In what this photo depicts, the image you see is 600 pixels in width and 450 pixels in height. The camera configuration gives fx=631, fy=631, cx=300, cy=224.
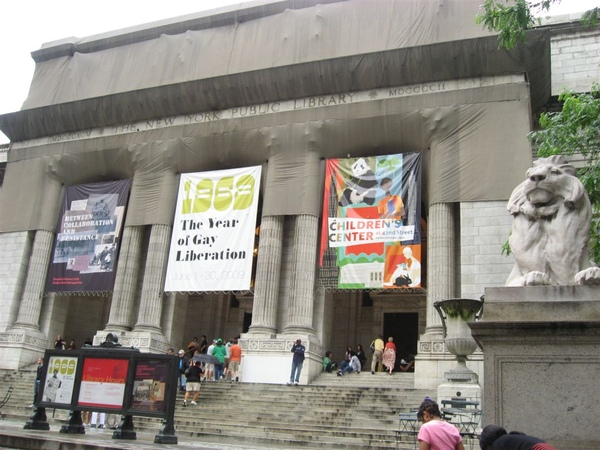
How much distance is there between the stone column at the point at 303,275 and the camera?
23891mm

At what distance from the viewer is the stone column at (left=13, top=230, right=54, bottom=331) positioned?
28.5 meters

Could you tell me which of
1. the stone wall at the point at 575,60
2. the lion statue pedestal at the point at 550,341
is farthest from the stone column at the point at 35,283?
the lion statue pedestal at the point at 550,341

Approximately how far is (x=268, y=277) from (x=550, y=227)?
18293mm

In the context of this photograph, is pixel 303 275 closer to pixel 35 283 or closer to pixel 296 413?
pixel 296 413

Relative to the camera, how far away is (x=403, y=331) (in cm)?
2997

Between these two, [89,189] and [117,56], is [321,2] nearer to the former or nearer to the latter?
[117,56]

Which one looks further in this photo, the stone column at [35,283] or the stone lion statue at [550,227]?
the stone column at [35,283]

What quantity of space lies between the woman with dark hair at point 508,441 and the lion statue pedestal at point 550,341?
5.63ft

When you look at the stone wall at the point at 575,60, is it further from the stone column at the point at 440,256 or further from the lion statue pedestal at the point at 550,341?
the lion statue pedestal at the point at 550,341

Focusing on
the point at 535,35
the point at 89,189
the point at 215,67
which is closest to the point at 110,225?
the point at 89,189

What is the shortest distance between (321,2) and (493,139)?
10.4m

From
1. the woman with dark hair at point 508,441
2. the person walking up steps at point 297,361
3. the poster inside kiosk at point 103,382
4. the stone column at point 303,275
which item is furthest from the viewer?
the stone column at point 303,275

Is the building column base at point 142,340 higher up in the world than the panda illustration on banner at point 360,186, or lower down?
lower down

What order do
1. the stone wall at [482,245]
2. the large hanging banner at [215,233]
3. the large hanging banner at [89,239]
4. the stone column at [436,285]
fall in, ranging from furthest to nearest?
the large hanging banner at [89,239] → the large hanging banner at [215,233] → the stone wall at [482,245] → the stone column at [436,285]
